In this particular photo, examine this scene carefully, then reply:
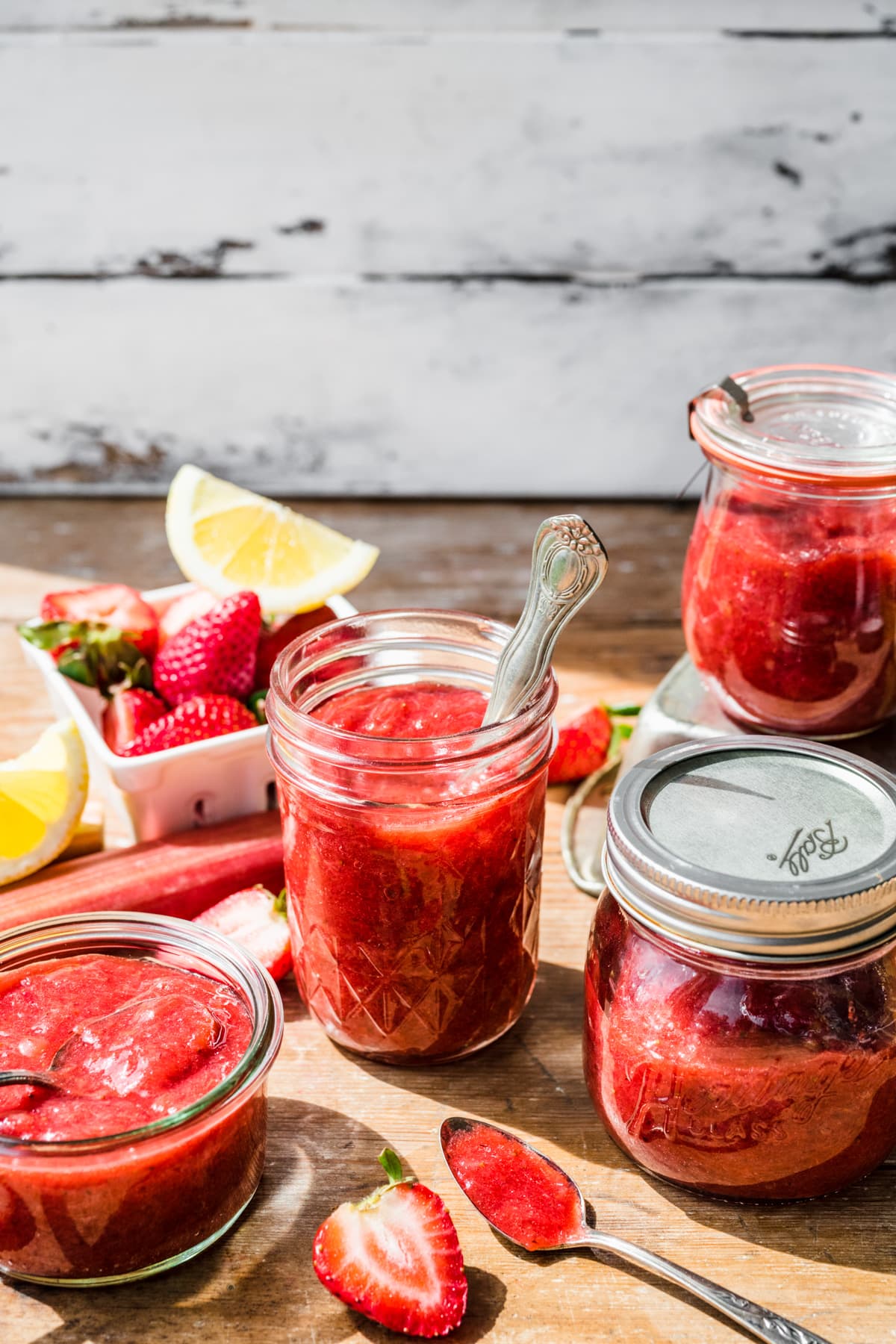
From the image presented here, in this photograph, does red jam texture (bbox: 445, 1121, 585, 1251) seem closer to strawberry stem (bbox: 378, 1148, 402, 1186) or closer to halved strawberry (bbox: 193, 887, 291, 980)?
strawberry stem (bbox: 378, 1148, 402, 1186)

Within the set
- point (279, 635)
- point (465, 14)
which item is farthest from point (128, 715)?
point (465, 14)

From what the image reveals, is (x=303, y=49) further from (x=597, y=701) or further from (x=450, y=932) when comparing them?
(x=450, y=932)

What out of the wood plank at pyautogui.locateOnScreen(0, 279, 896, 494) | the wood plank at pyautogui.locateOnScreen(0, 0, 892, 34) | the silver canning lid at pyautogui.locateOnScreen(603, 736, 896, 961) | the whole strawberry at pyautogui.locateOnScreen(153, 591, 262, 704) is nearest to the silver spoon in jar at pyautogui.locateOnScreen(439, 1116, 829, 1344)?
the silver canning lid at pyautogui.locateOnScreen(603, 736, 896, 961)

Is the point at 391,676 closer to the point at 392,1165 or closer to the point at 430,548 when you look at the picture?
the point at 392,1165

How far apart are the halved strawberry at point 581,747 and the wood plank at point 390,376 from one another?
92 centimetres

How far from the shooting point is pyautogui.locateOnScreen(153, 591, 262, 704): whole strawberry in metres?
1.44

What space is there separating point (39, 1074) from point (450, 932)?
322 mm

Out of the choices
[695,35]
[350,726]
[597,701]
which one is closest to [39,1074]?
[350,726]

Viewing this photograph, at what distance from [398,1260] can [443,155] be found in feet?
→ 5.66

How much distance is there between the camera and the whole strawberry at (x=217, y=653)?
56.6 inches

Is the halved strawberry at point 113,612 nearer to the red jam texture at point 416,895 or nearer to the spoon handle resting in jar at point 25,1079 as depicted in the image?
the red jam texture at point 416,895

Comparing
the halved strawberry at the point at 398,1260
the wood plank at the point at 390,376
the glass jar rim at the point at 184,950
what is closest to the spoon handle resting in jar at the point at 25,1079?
the glass jar rim at the point at 184,950

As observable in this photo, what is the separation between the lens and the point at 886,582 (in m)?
1.19

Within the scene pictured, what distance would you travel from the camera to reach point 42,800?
1353mm
